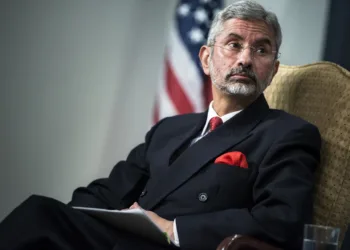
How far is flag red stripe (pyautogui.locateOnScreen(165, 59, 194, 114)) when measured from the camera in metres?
2.81

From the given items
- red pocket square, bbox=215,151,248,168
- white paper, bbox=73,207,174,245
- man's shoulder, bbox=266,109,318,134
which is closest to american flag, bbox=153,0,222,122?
man's shoulder, bbox=266,109,318,134

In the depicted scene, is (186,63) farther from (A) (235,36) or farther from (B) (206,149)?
(B) (206,149)

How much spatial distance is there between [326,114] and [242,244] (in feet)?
2.41

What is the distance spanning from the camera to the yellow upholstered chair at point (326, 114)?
1.94 m

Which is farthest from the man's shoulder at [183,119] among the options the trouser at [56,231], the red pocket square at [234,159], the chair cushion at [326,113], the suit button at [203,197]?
the trouser at [56,231]

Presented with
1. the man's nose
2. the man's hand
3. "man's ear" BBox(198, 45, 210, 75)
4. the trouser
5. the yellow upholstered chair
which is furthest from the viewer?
"man's ear" BBox(198, 45, 210, 75)

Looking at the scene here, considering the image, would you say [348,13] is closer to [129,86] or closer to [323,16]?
[323,16]

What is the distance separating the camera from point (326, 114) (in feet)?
6.96

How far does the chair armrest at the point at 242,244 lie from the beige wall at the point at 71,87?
1674 mm

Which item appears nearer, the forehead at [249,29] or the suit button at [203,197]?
the suit button at [203,197]

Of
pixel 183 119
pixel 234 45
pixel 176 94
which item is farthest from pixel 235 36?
pixel 176 94

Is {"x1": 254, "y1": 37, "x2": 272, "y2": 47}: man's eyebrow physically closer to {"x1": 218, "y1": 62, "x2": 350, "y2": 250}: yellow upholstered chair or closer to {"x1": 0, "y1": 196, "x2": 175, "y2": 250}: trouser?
{"x1": 218, "y1": 62, "x2": 350, "y2": 250}: yellow upholstered chair

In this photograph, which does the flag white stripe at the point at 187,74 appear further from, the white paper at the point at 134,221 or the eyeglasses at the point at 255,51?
the white paper at the point at 134,221

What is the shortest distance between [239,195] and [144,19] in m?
1.60
